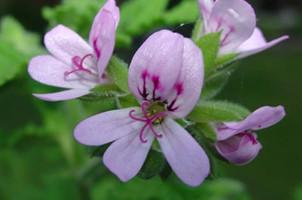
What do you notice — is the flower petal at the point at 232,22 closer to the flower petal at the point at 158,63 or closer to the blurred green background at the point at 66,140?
the blurred green background at the point at 66,140

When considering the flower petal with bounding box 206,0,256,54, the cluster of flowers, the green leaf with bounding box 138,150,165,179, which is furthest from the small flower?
the flower petal with bounding box 206,0,256,54

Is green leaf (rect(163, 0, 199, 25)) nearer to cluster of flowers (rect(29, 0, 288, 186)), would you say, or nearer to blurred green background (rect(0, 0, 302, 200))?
blurred green background (rect(0, 0, 302, 200))

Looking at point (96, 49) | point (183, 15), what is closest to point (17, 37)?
point (183, 15)

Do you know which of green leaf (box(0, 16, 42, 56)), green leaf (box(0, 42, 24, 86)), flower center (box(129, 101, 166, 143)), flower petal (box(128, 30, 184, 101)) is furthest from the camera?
green leaf (box(0, 16, 42, 56))

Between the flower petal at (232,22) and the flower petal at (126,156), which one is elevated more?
the flower petal at (232,22)

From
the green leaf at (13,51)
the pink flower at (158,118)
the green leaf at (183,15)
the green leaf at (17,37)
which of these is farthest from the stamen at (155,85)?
the green leaf at (17,37)

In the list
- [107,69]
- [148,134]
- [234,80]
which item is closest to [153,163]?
[148,134]

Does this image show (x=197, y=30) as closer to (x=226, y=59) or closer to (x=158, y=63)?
(x=226, y=59)
